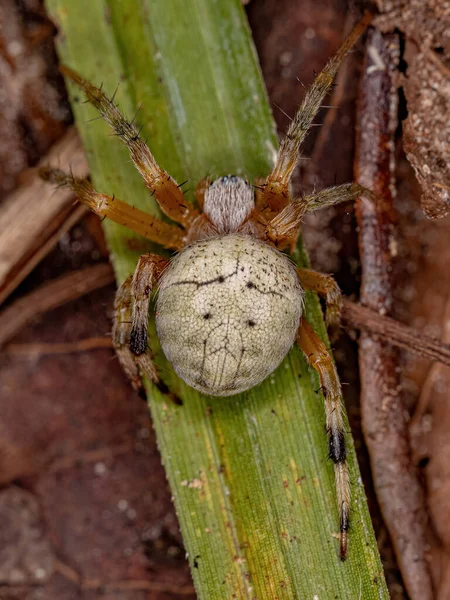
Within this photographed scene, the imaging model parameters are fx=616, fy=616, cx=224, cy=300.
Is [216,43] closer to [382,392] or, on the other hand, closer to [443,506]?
[382,392]

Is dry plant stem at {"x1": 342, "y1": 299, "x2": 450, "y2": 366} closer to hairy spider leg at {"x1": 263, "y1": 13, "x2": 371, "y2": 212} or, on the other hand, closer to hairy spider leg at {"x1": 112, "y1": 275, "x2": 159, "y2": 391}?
hairy spider leg at {"x1": 263, "y1": 13, "x2": 371, "y2": 212}

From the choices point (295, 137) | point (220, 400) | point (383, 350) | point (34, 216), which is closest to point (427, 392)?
point (383, 350)

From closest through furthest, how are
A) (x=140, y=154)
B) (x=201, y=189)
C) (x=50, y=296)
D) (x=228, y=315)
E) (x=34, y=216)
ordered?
1. (x=228, y=315)
2. (x=140, y=154)
3. (x=201, y=189)
4. (x=34, y=216)
5. (x=50, y=296)

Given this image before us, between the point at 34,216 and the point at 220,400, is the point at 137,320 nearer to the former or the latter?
the point at 220,400

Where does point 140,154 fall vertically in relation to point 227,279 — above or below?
above

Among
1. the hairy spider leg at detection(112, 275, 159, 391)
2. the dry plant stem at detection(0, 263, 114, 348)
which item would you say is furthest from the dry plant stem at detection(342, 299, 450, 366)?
the dry plant stem at detection(0, 263, 114, 348)

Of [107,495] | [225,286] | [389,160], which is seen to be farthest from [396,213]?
[107,495]
